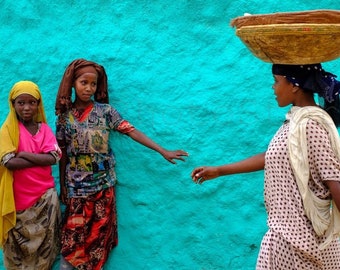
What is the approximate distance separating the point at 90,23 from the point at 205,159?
3.97 feet

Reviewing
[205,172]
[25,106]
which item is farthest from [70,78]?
[205,172]

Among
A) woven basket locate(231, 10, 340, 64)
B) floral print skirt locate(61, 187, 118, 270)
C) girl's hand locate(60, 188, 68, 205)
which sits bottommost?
floral print skirt locate(61, 187, 118, 270)

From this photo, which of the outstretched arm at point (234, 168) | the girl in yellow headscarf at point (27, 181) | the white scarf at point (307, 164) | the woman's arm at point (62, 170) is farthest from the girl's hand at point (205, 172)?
the woman's arm at point (62, 170)

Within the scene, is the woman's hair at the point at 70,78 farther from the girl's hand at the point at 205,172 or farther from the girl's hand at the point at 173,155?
the girl's hand at the point at 205,172

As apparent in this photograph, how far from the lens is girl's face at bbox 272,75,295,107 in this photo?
365 centimetres

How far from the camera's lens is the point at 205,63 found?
4.97 metres

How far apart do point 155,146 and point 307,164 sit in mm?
1498

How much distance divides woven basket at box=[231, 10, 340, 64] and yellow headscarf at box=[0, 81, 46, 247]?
1.81 metres

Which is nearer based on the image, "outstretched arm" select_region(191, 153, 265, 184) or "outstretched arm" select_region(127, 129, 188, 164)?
"outstretched arm" select_region(191, 153, 265, 184)

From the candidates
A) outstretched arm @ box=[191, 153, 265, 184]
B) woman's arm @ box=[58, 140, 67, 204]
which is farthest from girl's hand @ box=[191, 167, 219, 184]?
woman's arm @ box=[58, 140, 67, 204]

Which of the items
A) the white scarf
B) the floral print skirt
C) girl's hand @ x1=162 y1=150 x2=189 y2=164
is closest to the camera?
the white scarf

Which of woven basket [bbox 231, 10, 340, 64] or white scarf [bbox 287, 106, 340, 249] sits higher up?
woven basket [bbox 231, 10, 340, 64]

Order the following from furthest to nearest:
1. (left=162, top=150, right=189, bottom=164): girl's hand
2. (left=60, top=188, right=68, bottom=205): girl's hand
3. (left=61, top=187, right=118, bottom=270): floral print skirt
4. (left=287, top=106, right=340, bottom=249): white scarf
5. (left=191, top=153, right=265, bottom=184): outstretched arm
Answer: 1. (left=60, top=188, right=68, bottom=205): girl's hand
2. (left=61, top=187, right=118, bottom=270): floral print skirt
3. (left=162, top=150, right=189, bottom=164): girl's hand
4. (left=191, top=153, right=265, bottom=184): outstretched arm
5. (left=287, top=106, right=340, bottom=249): white scarf

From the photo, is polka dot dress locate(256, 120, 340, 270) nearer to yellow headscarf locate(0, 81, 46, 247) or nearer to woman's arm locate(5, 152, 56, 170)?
woman's arm locate(5, 152, 56, 170)
